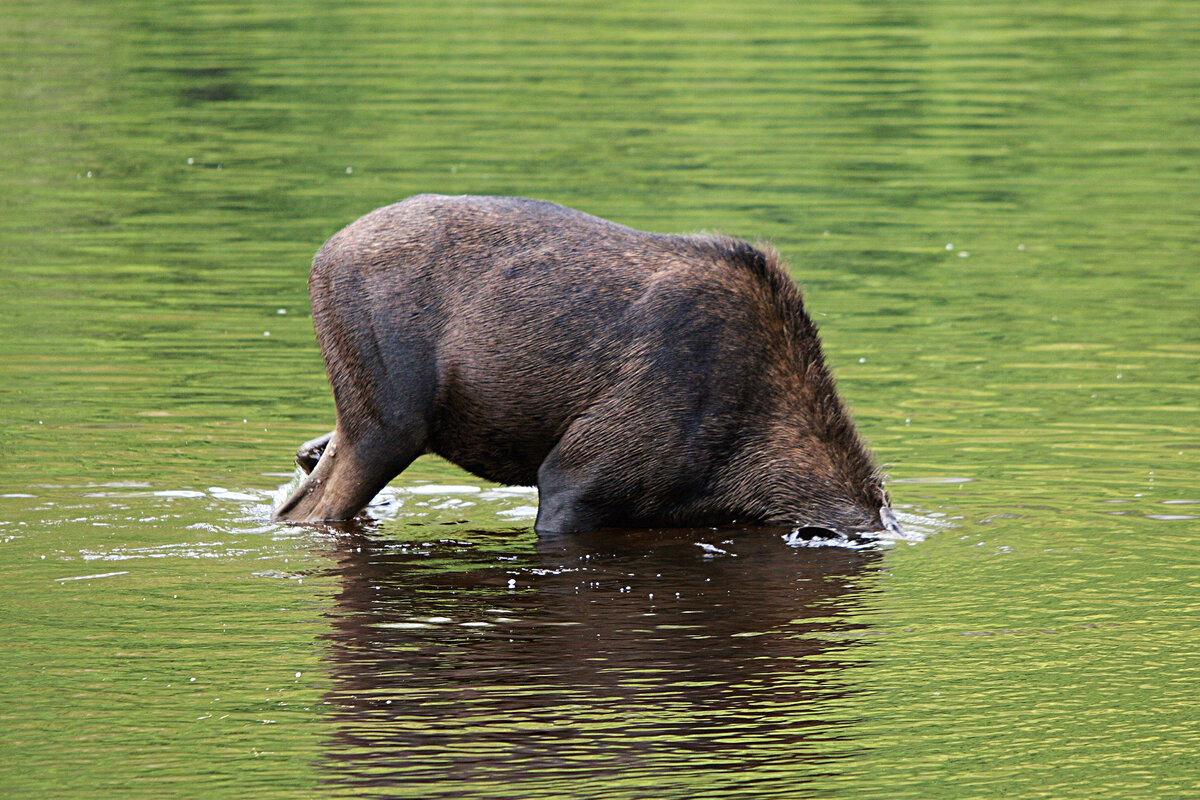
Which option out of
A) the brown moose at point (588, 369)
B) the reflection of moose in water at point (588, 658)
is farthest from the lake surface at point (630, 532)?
the brown moose at point (588, 369)

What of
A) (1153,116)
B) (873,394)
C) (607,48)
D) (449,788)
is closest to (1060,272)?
(873,394)

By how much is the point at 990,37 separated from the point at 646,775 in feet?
96.6

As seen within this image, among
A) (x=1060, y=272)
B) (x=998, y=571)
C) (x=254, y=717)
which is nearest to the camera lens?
(x=254, y=717)

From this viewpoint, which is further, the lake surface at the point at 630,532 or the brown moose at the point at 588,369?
the brown moose at the point at 588,369

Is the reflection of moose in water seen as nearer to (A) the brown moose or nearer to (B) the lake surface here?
(B) the lake surface

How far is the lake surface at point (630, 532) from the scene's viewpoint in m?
7.22

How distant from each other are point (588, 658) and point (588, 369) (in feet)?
6.01

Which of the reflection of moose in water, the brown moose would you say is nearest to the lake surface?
the reflection of moose in water

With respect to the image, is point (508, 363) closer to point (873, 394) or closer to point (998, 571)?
point (998, 571)

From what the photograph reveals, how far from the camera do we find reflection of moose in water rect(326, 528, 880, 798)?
7.00 m

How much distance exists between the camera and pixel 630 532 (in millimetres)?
10398

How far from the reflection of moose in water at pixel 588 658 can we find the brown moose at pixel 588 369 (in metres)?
0.35

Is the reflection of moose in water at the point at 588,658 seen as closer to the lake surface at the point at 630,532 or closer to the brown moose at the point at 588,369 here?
the lake surface at the point at 630,532

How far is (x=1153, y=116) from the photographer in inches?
1024
